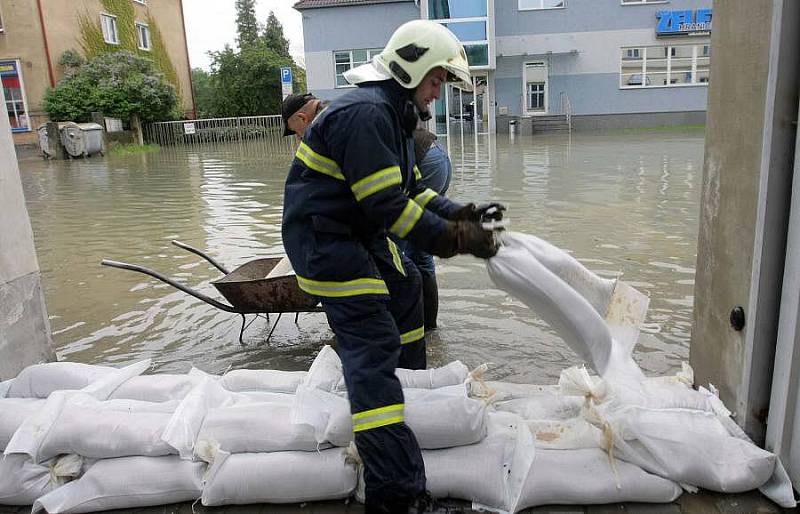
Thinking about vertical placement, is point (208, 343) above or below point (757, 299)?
below

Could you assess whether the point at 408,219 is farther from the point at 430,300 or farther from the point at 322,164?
the point at 430,300

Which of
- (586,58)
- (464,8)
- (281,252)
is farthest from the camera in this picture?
(586,58)

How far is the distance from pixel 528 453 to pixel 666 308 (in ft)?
10.00

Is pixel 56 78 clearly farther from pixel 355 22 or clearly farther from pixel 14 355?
pixel 14 355

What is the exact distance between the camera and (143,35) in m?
31.8

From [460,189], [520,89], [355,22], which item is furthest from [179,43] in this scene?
[460,189]

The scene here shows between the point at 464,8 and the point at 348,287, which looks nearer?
the point at 348,287

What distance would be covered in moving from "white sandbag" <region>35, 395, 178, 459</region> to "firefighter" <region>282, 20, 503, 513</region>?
0.88 m

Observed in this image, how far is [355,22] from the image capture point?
26.8 m

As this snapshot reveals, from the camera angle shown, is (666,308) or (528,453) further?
(666,308)

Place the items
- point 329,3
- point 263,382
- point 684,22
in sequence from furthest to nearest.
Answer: point 329,3, point 684,22, point 263,382

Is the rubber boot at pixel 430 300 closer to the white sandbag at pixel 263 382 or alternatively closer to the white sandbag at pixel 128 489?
the white sandbag at pixel 263 382

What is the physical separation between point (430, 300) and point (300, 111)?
1626 millimetres

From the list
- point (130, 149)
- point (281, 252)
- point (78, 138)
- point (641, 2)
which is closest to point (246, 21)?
point (130, 149)
